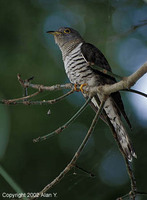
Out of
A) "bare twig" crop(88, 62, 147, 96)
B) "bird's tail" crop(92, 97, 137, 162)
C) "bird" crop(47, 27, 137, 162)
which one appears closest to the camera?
"bare twig" crop(88, 62, 147, 96)

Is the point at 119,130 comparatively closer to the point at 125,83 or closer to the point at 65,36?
the point at 125,83

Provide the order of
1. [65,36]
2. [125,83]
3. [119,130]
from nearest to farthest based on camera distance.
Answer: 1. [125,83]
2. [119,130]
3. [65,36]

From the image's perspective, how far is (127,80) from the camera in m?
1.69

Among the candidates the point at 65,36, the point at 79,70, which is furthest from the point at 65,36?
the point at 79,70

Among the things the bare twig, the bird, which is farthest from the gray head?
the bare twig

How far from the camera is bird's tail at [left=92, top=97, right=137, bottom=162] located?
239 cm

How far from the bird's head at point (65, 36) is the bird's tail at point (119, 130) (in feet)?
3.38

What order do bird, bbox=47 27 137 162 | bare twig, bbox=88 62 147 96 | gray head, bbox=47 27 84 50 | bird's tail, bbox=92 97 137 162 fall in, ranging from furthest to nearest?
gray head, bbox=47 27 84 50, bird, bbox=47 27 137 162, bird's tail, bbox=92 97 137 162, bare twig, bbox=88 62 147 96

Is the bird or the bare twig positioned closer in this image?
the bare twig

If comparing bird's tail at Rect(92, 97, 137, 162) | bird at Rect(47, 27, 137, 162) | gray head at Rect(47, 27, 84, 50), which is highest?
gray head at Rect(47, 27, 84, 50)

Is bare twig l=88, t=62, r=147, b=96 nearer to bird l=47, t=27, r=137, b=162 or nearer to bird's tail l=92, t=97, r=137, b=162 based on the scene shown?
bird's tail l=92, t=97, r=137, b=162

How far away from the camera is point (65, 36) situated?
3.70 m

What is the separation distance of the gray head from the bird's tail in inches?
39.9

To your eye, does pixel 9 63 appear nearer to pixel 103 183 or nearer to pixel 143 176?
pixel 103 183
